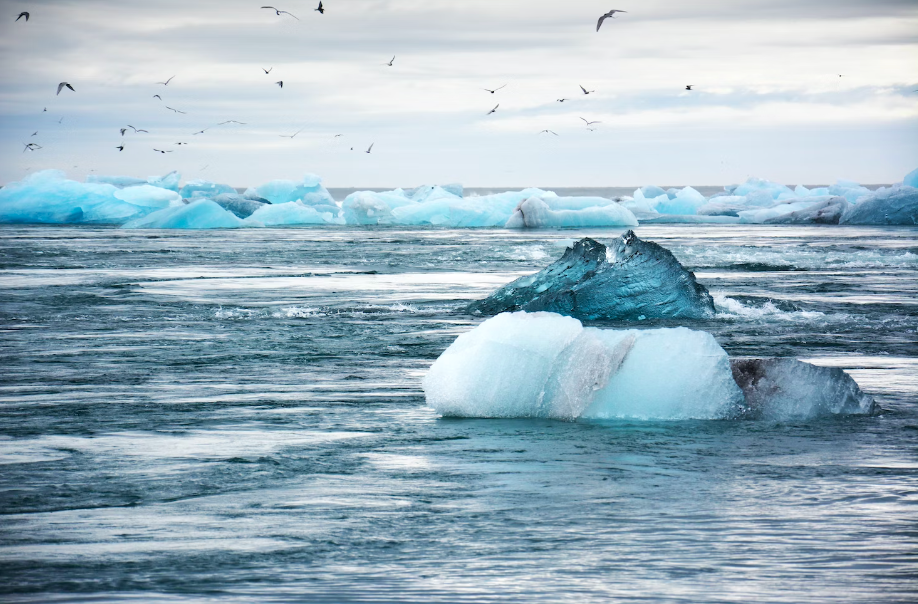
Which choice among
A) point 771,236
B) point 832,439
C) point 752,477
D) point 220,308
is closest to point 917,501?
point 752,477

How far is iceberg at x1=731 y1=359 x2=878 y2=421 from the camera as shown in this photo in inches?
283

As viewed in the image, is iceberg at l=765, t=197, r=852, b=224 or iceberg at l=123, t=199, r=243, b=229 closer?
iceberg at l=123, t=199, r=243, b=229

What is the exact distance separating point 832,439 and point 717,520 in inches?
73.9

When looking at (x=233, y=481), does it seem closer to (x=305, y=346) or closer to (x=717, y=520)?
(x=717, y=520)

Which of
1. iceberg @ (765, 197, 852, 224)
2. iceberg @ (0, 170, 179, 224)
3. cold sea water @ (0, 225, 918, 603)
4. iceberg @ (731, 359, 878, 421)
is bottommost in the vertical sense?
cold sea water @ (0, 225, 918, 603)

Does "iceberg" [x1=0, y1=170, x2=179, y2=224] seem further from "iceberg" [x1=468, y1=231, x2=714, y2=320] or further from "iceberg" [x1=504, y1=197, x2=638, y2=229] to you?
"iceberg" [x1=468, y1=231, x2=714, y2=320]

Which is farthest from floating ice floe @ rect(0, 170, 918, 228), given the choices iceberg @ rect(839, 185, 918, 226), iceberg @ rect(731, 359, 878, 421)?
iceberg @ rect(731, 359, 878, 421)

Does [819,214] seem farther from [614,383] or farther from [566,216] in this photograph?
[614,383]

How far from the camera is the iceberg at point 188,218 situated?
42.2 m

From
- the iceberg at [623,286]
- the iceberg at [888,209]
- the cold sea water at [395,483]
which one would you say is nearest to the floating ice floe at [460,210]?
the iceberg at [888,209]

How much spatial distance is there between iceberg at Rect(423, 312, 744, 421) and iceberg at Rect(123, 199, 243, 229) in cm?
3595

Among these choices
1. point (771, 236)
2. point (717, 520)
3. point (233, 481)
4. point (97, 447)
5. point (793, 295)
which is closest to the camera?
point (717, 520)

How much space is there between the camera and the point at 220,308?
565 inches

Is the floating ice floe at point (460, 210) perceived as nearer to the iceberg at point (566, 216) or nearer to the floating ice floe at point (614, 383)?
the iceberg at point (566, 216)
